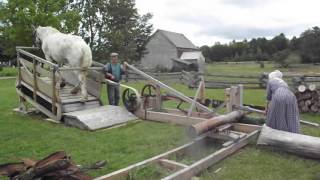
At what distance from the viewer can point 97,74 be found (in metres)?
11.3

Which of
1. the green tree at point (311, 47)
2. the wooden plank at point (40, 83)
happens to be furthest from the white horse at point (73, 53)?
the green tree at point (311, 47)

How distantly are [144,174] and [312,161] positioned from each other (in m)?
2.98

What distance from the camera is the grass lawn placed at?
632 centimetres

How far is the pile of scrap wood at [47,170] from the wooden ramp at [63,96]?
4.24 metres

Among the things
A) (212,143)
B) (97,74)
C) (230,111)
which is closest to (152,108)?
(97,74)

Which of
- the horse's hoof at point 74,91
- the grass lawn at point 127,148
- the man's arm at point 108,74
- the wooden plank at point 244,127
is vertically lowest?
the grass lawn at point 127,148

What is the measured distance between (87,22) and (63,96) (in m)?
39.0

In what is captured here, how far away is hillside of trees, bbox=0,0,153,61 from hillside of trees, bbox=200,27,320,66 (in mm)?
18394

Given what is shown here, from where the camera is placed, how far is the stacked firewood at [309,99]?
12859 millimetres

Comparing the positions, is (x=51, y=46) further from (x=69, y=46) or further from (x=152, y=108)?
(x=152, y=108)

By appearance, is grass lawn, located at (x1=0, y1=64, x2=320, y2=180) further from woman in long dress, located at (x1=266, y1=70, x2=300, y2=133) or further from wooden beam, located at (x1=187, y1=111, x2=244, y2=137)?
wooden beam, located at (x1=187, y1=111, x2=244, y2=137)

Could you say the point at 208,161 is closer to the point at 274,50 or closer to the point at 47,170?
the point at 47,170

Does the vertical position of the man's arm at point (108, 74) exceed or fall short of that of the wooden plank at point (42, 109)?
it exceeds it

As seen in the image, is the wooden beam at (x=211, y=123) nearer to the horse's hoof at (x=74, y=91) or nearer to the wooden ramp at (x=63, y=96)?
the wooden ramp at (x=63, y=96)
